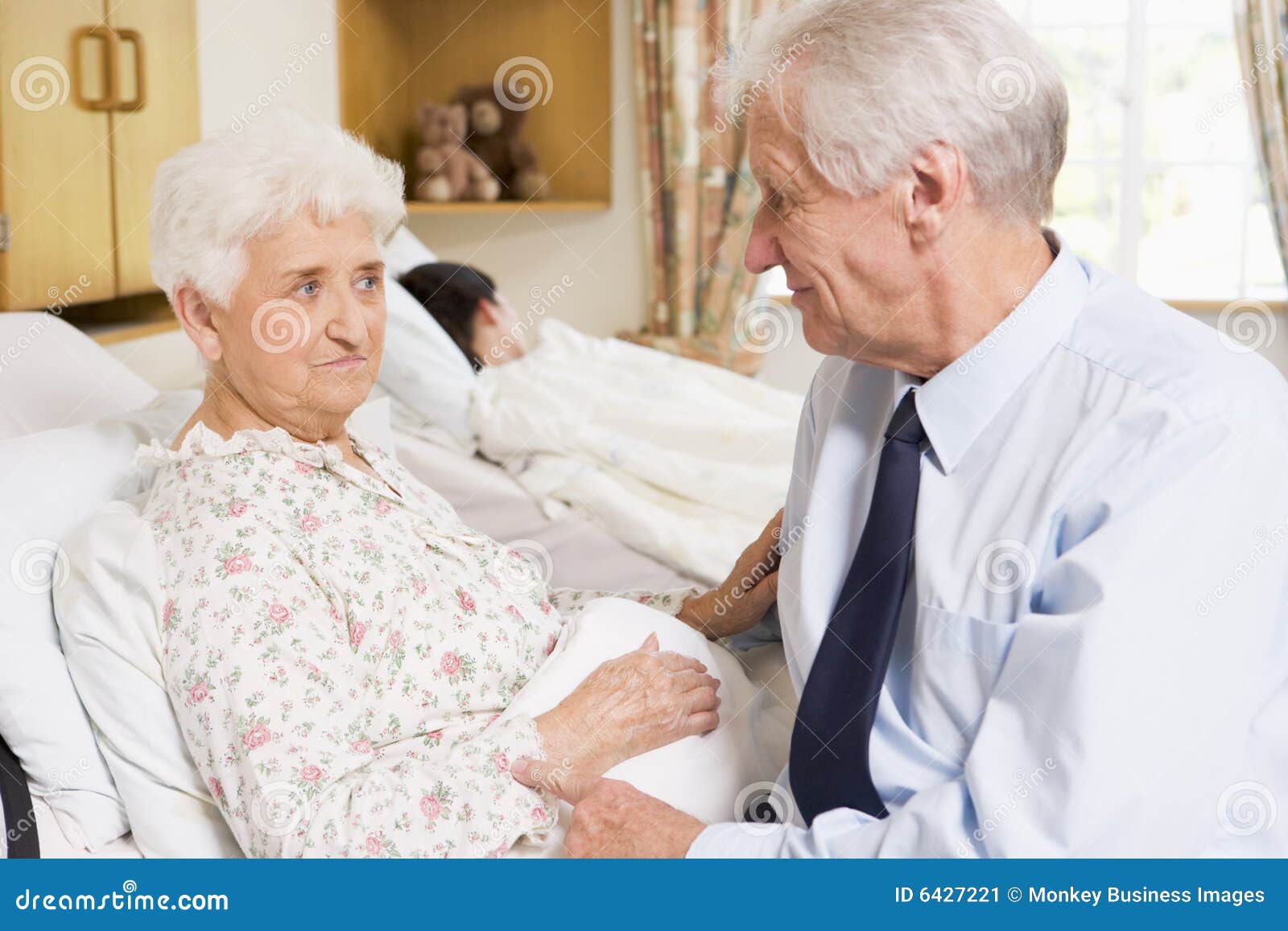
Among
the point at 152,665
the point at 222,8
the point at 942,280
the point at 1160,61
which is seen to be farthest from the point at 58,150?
the point at 1160,61

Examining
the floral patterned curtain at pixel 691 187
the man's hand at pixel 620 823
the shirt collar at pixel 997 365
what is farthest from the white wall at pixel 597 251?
the man's hand at pixel 620 823

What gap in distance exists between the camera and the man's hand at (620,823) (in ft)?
3.34

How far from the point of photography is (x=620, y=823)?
3.43ft

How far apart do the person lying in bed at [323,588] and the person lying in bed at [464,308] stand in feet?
5.31

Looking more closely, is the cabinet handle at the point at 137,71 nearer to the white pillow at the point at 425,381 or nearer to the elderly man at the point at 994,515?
the white pillow at the point at 425,381

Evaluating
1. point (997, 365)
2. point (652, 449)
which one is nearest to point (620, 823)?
point (997, 365)

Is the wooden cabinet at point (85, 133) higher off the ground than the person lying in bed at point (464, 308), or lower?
higher

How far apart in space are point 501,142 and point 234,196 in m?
3.24

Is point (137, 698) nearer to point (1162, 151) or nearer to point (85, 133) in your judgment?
point (85, 133)

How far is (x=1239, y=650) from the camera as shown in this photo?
34.6 inches

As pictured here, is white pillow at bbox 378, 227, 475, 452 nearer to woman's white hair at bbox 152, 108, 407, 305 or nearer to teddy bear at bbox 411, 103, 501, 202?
woman's white hair at bbox 152, 108, 407, 305

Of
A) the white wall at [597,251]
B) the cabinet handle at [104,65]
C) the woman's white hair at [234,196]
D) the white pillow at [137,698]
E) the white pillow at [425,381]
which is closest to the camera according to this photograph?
the white pillow at [137,698]
